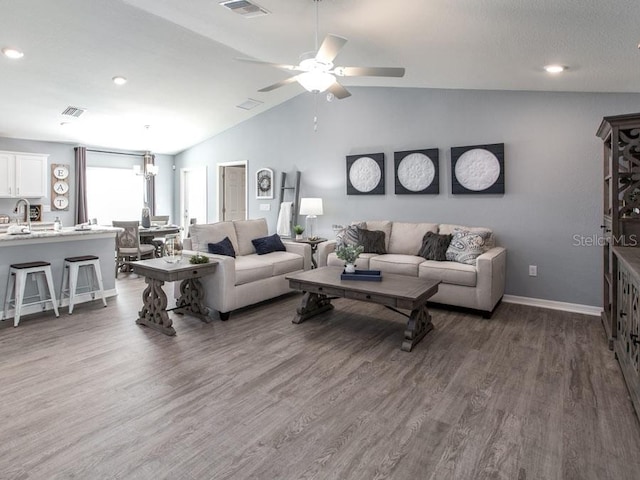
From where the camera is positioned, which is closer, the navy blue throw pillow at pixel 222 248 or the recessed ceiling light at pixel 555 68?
the recessed ceiling light at pixel 555 68

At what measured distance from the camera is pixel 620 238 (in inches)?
122

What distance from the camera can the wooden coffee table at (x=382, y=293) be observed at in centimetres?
327

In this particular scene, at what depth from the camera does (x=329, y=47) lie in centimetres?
267

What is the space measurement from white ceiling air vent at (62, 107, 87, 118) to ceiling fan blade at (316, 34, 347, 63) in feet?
14.8

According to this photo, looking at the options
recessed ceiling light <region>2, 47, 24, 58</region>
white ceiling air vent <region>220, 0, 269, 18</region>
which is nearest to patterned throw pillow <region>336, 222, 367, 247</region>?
white ceiling air vent <region>220, 0, 269, 18</region>

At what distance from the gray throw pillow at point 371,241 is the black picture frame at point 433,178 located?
0.77 m

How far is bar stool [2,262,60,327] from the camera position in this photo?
12.5ft

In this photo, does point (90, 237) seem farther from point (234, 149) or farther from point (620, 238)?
point (620, 238)

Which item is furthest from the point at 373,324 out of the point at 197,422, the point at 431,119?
the point at 431,119

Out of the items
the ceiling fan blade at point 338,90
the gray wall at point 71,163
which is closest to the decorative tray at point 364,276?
the ceiling fan blade at point 338,90

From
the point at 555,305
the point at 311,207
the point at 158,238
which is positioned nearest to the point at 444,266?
the point at 555,305

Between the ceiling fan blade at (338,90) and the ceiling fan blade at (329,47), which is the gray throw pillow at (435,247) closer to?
the ceiling fan blade at (338,90)

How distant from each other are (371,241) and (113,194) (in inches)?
231

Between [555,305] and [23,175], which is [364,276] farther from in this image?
[23,175]
